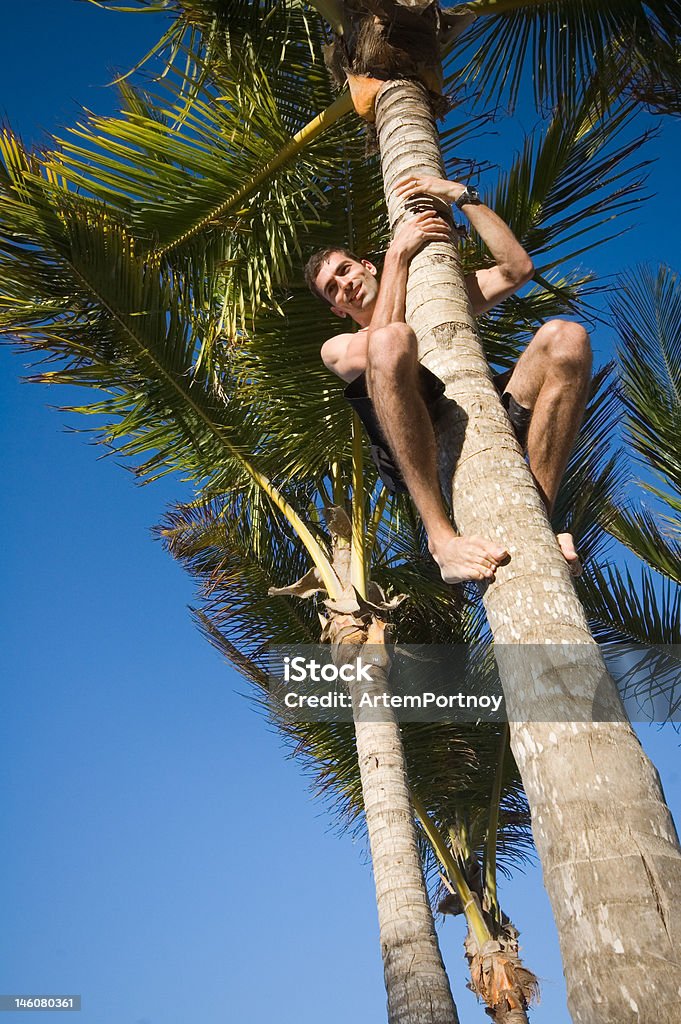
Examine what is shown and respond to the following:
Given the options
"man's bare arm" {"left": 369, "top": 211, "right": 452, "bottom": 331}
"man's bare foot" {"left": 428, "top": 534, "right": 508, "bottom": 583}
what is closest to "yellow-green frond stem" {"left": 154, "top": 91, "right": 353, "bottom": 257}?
"man's bare arm" {"left": 369, "top": 211, "right": 452, "bottom": 331}

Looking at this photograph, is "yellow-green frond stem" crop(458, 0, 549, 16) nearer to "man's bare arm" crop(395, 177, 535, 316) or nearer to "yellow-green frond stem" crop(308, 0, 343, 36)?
"yellow-green frond stem" crop(308, 0, 343, 36)

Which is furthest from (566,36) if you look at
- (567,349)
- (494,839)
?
(494,839)

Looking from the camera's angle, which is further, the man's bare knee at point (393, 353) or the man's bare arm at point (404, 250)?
the man's bare arm at point (404, 250)

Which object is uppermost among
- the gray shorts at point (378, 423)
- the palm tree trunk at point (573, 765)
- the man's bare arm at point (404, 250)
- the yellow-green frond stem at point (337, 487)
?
the yellow-green frond stem at point (337, 487)

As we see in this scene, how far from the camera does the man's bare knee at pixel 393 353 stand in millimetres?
2307

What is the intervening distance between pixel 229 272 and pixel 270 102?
1030 mm

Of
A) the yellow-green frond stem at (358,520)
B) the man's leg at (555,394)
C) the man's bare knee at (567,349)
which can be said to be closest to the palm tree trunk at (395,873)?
the yellow-green frond stem at (358,520)

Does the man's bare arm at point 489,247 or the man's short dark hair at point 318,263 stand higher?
the man's short dark hair at point 318,263

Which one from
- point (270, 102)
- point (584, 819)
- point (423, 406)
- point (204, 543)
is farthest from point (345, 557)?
point (584, 819)

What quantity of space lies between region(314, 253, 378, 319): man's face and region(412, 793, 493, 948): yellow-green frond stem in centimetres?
511

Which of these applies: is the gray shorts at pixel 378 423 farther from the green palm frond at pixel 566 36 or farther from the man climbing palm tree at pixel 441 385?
the green palm frond at pixel 566 36

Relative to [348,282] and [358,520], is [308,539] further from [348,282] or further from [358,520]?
Result: [348,282]

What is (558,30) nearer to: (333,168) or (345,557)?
(333,168)

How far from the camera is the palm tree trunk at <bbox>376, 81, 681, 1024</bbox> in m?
1.35
